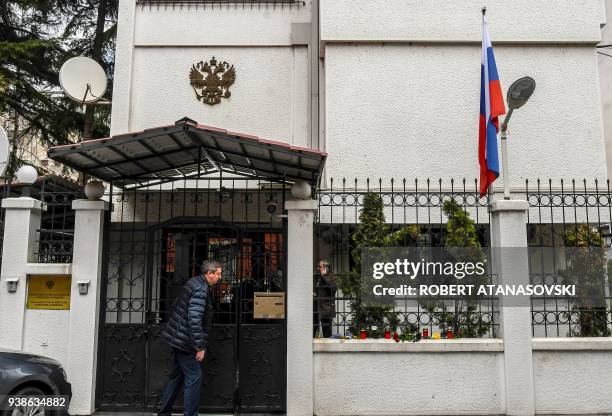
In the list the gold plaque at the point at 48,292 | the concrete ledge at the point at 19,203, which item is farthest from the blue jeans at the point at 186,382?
the concrete ledge at the point at 19,203

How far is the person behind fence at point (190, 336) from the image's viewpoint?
5.95m

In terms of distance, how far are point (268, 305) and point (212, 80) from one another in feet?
18.1

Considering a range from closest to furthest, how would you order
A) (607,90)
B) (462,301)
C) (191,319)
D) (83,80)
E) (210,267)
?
(191,319) → (210,267) → (462,301) → (83,80) → (607,90)

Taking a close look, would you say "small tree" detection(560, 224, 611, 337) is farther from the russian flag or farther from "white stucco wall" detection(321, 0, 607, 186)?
"white stucco wall" detection(321, 0, 607, 186)

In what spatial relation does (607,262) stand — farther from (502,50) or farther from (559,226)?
(502,50)

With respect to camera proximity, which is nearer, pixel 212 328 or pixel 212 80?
pixel 212 328

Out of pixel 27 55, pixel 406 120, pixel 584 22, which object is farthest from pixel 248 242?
pixel 27 55

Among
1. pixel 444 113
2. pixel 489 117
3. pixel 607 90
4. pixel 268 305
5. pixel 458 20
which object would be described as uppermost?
pixel 607 90

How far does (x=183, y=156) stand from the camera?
7.12 meters

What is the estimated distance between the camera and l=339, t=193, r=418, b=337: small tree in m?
6.99

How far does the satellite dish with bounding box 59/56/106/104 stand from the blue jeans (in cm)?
568

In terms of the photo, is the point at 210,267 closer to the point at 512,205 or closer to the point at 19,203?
the point at 19,203

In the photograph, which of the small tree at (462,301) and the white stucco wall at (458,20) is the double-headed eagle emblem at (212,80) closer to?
the white stucco wall at (458,20)

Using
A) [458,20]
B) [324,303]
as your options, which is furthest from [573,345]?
[458,20]
